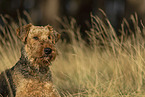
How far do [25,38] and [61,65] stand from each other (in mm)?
2798

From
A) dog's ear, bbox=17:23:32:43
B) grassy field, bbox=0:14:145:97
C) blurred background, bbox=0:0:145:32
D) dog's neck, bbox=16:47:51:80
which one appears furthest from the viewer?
blurred background, bbox=0:0:145:32

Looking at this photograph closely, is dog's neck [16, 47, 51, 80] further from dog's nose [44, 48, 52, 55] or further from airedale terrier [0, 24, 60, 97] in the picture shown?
dog's nose [44, 48, 52, 55]

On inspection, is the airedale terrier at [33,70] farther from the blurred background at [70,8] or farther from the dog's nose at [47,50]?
the blurred background at [70,8]

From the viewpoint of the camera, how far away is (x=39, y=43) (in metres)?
3.68

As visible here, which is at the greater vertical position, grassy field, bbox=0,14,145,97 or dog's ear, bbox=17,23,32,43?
dog's ear, bbox=17,23,32,43

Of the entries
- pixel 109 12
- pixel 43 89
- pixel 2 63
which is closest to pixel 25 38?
pixel 43 89

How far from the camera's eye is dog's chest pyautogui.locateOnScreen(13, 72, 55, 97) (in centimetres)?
357

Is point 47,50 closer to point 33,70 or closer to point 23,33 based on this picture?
point 33,70

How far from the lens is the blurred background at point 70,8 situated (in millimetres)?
11214

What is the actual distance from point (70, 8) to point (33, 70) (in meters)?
10.3

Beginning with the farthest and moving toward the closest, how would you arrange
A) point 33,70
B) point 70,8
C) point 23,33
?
point 70,8
point 23,33
point 33,70

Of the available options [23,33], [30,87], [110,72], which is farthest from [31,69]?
[110,72]

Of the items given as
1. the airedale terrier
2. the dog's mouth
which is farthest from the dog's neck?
the dog's mouth

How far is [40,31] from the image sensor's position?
12.9 ft
